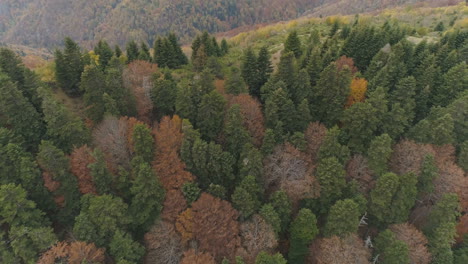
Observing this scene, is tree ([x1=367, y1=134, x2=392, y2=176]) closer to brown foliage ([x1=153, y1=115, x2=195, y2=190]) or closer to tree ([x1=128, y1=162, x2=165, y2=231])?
brown foliage ([x1=153, y1=115, x2=195, y2=190])

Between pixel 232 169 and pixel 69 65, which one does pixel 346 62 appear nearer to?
pixel 232 169

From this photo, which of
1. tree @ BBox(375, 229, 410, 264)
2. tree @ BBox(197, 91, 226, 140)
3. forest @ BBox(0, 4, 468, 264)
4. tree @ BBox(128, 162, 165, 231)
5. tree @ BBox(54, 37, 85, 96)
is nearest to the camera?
tree @ BBox(375, 229, 410, 264)

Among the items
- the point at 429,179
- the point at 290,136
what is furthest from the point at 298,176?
the point at 429,179

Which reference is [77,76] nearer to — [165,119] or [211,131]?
[165,119]

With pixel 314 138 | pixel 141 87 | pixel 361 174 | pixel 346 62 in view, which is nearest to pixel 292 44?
pixel 346 62

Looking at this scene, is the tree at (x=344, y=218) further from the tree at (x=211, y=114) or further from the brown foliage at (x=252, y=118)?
the tree at (x=211, y=114)

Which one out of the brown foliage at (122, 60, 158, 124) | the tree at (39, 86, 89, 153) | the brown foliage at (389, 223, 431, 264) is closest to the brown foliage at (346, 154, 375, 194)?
the brown foliage at (389, 223, 431, 264)

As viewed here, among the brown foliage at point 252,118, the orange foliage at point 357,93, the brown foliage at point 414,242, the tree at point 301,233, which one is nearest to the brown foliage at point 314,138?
the brown foliage at point 252,118
